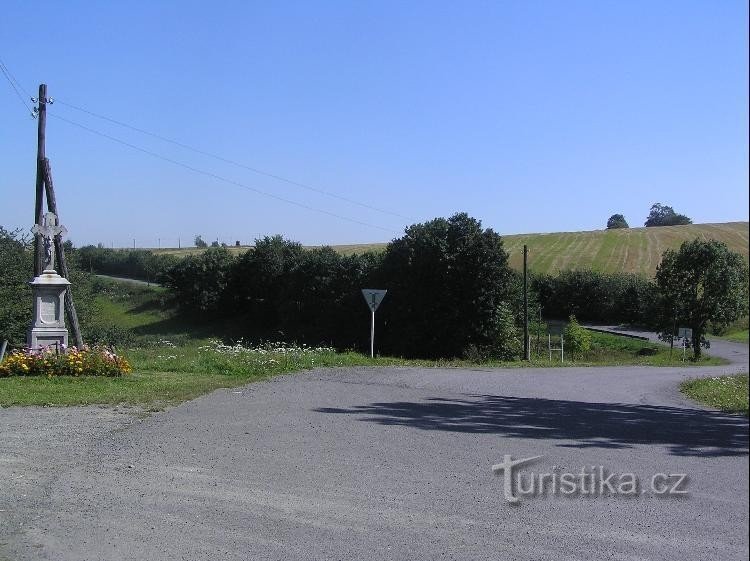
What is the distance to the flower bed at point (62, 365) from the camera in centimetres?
1606

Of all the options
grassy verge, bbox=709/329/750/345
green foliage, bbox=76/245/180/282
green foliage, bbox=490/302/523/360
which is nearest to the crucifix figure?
grassy verge, bbox=709/329/750/345

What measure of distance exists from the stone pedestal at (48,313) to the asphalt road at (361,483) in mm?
7302

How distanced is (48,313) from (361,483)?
47.4 ft

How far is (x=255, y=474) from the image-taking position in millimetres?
7266

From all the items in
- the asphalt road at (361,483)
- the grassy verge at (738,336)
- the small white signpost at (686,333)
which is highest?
the grassy verge at (738,336)

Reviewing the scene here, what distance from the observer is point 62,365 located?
16.1 metres

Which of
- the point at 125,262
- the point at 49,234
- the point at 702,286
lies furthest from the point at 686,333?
the point at 125,262

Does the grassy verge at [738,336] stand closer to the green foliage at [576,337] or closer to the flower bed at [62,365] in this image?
the flower bed at [62,365]

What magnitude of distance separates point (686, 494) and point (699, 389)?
36.5 feet

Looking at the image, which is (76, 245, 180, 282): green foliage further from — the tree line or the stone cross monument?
the stone cross monument

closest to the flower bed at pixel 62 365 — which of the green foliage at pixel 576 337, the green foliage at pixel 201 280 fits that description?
the green foliage at pixel 576 337

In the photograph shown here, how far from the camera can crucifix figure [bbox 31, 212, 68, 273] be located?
19.6m

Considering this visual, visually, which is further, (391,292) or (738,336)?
(391,292)

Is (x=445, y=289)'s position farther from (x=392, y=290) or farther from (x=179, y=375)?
(x=179, y=375)
